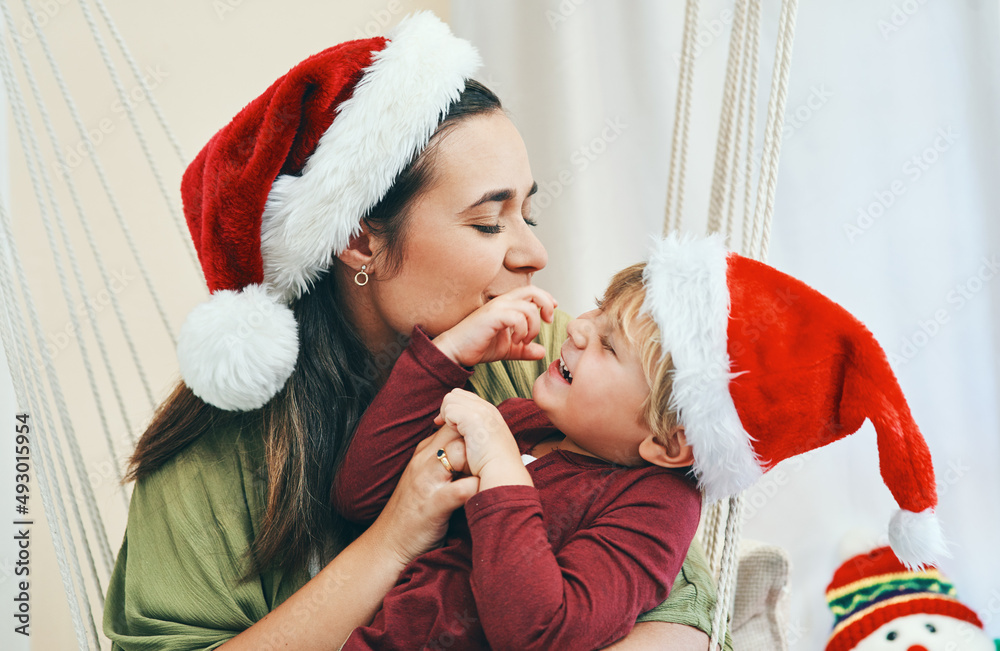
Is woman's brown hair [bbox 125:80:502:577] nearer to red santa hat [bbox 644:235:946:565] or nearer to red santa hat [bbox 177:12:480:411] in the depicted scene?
red santa hat [bbox 177:12:480:411]

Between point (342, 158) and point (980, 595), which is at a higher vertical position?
point (342, 158)

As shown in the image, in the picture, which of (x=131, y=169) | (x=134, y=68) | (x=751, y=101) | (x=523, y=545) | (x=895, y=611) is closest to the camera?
(x=523, y=545)

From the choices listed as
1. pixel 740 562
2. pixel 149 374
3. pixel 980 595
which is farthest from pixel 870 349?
pixel 149 374

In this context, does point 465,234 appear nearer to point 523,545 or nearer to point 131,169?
point 523,545

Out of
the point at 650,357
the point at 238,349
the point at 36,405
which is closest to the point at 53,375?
the point at 36,405

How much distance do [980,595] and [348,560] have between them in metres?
1.18

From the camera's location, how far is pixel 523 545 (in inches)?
28.5

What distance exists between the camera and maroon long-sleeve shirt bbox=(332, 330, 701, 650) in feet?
2.35

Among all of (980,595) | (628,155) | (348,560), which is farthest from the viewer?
(628,155)

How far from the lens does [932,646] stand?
1341mm

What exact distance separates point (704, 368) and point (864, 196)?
926 millimetres

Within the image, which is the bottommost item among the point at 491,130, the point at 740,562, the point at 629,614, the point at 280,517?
the point at 740,562

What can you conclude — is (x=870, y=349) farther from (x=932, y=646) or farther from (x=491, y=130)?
(x=932, y=646)

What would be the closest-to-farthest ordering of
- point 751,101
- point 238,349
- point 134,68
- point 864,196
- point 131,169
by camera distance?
point 238,349 → point 751,101 → point 134,68 → point 864,196 → point 131,169
